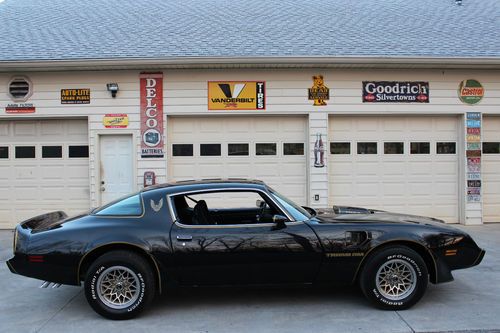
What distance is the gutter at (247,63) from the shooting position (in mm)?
9242

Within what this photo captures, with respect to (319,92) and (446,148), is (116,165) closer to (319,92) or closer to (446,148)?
(319,92)

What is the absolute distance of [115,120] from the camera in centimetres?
975

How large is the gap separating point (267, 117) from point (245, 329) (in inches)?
255

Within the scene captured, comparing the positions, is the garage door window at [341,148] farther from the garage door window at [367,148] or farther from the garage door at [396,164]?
the garage door window at [367,148]

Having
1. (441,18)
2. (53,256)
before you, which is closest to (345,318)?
(53,256)

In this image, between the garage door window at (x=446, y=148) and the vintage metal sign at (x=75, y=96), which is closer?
the vintage metal sign at (x=75, y=96)

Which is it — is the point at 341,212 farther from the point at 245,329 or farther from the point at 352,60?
the point at 352,60

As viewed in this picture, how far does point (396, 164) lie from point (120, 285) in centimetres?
751

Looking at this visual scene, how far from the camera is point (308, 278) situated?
15.0ft

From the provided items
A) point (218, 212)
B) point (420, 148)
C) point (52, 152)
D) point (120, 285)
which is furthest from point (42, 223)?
point (420, 148)

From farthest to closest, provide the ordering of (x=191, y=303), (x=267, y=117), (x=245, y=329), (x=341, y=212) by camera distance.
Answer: (x=267, y=117) < (x=341, y=212) < (x=191, y=303) < (x=245, y=329)

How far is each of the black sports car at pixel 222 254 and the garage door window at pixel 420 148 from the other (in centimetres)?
570

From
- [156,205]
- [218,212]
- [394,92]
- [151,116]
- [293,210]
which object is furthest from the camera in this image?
[394,92]

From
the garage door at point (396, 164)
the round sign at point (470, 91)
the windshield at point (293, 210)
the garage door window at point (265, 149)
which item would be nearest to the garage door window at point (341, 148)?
the garage door at point (396, 164)
